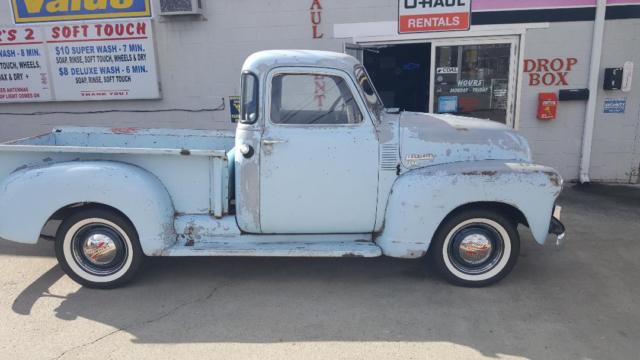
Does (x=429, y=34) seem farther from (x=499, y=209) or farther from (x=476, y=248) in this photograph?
(x=476, y=248)

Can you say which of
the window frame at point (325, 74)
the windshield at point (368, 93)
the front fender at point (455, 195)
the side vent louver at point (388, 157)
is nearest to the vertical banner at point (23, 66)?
the window frame at point (325, 74)

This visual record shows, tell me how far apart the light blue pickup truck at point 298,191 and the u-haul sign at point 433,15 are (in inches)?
139

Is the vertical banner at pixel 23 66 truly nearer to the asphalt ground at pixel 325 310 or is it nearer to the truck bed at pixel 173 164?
the asphalt ground at pixel 325 310

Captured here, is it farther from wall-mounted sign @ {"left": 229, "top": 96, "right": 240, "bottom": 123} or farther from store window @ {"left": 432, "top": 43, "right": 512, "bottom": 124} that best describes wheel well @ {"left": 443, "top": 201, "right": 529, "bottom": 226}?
wall-mounted sign @ {"left": 229, "top": 96, "right": 240, "bottom": 123}

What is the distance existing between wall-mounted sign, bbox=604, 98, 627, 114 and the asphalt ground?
9.75 feet

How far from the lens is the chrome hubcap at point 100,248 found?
4.42 meters

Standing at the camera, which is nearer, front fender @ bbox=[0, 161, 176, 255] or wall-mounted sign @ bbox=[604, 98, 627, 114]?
front fender @ bbox=[0, 161, 176, 255]

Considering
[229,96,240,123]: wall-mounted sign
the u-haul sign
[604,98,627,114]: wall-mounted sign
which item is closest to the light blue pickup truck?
the u-haul sign

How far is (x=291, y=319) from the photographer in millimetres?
3965

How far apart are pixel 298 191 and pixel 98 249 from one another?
1.85 m

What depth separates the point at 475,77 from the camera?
7.76 meters

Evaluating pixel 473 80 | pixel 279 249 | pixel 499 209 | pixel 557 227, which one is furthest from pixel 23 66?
pixel 557 227

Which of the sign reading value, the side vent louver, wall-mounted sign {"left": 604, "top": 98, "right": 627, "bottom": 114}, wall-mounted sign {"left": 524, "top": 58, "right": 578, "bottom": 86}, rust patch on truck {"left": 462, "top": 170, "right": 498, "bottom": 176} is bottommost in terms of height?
rust patch on truck {"left": 462, "top": 170, "right": 498, "bottom": 176}

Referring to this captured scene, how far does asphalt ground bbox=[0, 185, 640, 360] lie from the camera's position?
141 inches
